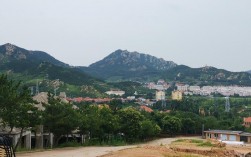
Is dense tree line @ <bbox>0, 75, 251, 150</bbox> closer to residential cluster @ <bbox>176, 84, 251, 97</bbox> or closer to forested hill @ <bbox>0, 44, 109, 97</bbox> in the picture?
forested hill @ <bbox>0, 44, 109, 97</bbox>

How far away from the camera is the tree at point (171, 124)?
6141 centimetres

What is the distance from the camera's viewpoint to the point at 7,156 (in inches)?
505

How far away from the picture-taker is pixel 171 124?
2443 inches

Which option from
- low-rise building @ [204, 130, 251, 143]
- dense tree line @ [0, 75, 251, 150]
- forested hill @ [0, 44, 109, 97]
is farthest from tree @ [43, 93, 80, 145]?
forested hill @ [0, 44, 109, 97]

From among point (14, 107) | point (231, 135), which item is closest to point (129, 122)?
point (14, 107)

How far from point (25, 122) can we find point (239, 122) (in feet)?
179

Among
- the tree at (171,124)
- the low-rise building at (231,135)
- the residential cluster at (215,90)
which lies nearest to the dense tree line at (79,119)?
the tree at (171,124)

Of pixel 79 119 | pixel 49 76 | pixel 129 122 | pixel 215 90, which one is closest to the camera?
pixel 79 119

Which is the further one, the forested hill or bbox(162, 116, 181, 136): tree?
the forested hill

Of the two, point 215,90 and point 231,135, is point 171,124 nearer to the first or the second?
point 231,135

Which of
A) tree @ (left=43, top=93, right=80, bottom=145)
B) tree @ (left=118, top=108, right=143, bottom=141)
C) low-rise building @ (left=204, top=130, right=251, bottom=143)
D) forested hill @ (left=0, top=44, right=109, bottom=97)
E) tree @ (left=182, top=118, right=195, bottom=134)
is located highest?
forested hill @ (left=0, top=44, right=109, bottom=97)

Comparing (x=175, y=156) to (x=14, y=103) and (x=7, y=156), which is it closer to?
(x=14, y=103)

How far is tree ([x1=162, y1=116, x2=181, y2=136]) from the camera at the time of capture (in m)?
61.4

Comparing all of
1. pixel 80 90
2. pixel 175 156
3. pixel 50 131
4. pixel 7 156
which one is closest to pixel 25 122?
pixel 50 131
